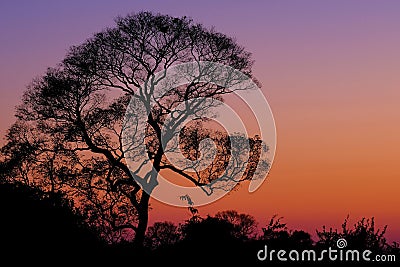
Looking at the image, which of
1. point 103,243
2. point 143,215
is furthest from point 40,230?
point 143,215

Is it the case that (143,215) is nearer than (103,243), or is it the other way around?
(103,243)

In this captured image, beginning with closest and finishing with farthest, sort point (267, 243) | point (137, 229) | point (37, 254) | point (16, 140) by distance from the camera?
point (37, 254) < point (267, 243) < point (137, 229) < point (16, 140)

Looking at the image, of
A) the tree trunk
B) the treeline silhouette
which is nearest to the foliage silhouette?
the treeline silhouette

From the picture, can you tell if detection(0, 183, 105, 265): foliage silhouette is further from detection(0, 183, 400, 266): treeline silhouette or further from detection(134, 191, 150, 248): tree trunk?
detection(134, 191, 150, 248): tree trunk

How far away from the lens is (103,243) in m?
28.4

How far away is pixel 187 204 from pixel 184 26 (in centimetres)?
1077

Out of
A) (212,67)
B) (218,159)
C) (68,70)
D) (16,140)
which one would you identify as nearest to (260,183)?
(218,159)

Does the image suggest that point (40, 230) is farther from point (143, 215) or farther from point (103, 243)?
point (143, 215)

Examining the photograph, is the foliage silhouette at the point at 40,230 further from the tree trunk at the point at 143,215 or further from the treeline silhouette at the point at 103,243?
the tree trunk at the point at 143,215

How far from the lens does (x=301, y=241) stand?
1097 inches

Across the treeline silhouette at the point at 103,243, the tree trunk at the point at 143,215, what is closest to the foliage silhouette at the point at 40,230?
the treeline silhouette at the point at 103,243

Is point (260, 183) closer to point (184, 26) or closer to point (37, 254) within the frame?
point (184, 26)

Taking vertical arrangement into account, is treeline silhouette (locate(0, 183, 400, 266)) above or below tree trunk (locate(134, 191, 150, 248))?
below

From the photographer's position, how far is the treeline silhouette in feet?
79.7
